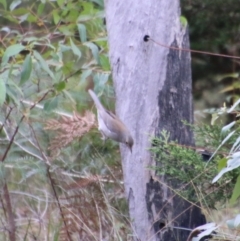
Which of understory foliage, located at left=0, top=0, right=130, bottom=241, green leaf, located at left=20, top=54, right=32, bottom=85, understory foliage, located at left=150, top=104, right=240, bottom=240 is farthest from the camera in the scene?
understory foliage, located at left=0, top=0, right=130, bottom=241

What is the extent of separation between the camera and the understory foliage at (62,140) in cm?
424

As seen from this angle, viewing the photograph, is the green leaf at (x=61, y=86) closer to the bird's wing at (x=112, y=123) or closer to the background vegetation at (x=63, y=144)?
the background vegetation at (x=63, y=144)

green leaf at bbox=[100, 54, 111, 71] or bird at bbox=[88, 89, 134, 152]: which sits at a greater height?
green leaf at bbox=[100, 54, 111, 71]

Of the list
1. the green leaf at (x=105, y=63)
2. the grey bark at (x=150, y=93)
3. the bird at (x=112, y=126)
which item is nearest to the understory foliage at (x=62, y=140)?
the green leaf at (x=105, y=63)

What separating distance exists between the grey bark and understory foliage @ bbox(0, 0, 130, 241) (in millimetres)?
227

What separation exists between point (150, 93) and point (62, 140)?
68 centimetres

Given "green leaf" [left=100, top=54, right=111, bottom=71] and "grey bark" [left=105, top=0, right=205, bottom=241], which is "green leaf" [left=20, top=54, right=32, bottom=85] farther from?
"green leaf" [left=100, top=54, right=111, bottom=71]

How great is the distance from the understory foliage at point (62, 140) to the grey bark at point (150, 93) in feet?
0.75

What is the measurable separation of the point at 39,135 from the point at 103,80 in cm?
86

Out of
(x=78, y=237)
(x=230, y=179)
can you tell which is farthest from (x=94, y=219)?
(x=230, y=179)

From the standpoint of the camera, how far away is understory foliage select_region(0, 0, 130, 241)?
13.9 feet

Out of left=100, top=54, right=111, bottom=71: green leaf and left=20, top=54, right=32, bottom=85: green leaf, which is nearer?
left=20, top=54, right=32, bottom=85: green leaf

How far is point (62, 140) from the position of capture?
428 centimetres

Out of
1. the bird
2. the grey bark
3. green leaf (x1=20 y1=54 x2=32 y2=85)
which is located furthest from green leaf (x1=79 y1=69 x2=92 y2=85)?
the bird
